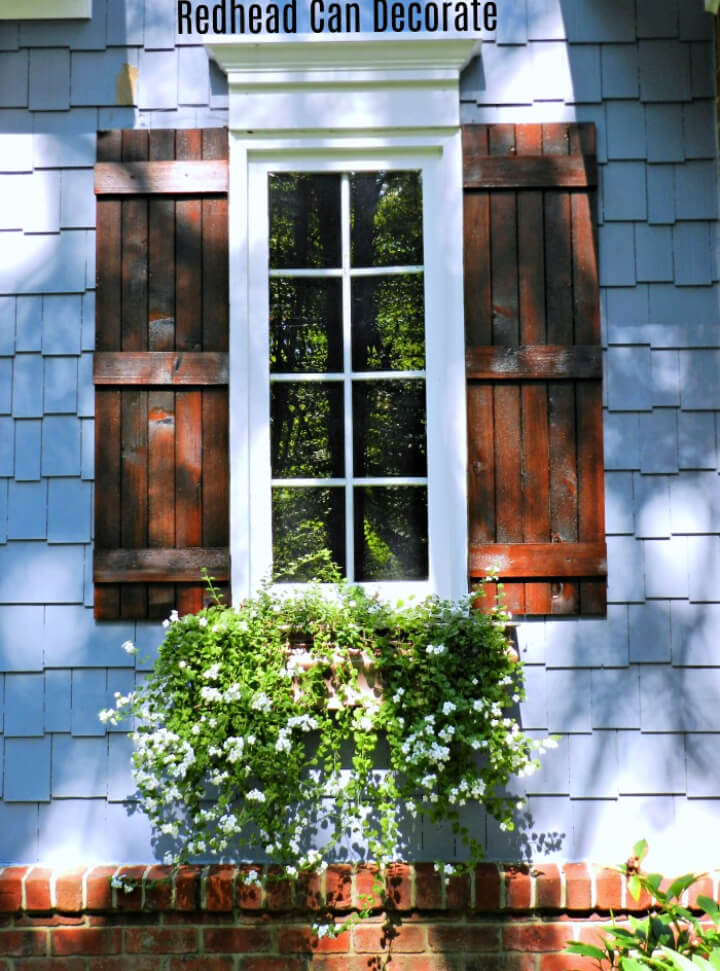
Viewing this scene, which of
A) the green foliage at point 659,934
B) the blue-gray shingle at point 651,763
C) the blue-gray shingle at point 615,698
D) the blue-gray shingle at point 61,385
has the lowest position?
the green foliage at point 659,934

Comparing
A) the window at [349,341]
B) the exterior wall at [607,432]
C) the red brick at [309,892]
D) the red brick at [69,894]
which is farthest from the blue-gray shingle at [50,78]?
the red brick at [309,892]

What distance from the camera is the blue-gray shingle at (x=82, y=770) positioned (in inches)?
116

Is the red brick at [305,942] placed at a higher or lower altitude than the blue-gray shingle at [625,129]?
lower

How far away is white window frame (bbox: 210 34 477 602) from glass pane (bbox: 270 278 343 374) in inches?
2.1

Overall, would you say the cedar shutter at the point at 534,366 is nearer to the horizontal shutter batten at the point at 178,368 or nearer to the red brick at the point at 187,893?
the horizontal shutter batten at the point at 178,368

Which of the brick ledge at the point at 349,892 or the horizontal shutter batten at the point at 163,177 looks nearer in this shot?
the brick ledge at the point at 349,892

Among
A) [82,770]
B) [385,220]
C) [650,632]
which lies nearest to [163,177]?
[385,220]

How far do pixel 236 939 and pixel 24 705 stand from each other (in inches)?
38.7

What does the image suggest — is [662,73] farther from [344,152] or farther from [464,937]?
[464,937]

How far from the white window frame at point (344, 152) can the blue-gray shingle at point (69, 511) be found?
1.56 feet

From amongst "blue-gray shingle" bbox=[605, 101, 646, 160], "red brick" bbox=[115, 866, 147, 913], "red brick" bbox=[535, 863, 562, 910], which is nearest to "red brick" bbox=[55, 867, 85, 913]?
"red brick" bbox=[115, 866, 147, 913]

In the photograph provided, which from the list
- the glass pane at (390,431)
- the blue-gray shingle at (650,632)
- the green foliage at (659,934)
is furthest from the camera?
the glass pane at (390,431)

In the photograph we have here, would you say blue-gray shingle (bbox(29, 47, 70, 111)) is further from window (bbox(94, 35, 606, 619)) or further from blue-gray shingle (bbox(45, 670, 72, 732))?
blue-gray shingle (bbox(45, 670, 72, 732))

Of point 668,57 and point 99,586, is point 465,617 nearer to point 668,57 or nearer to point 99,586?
point 99,586
